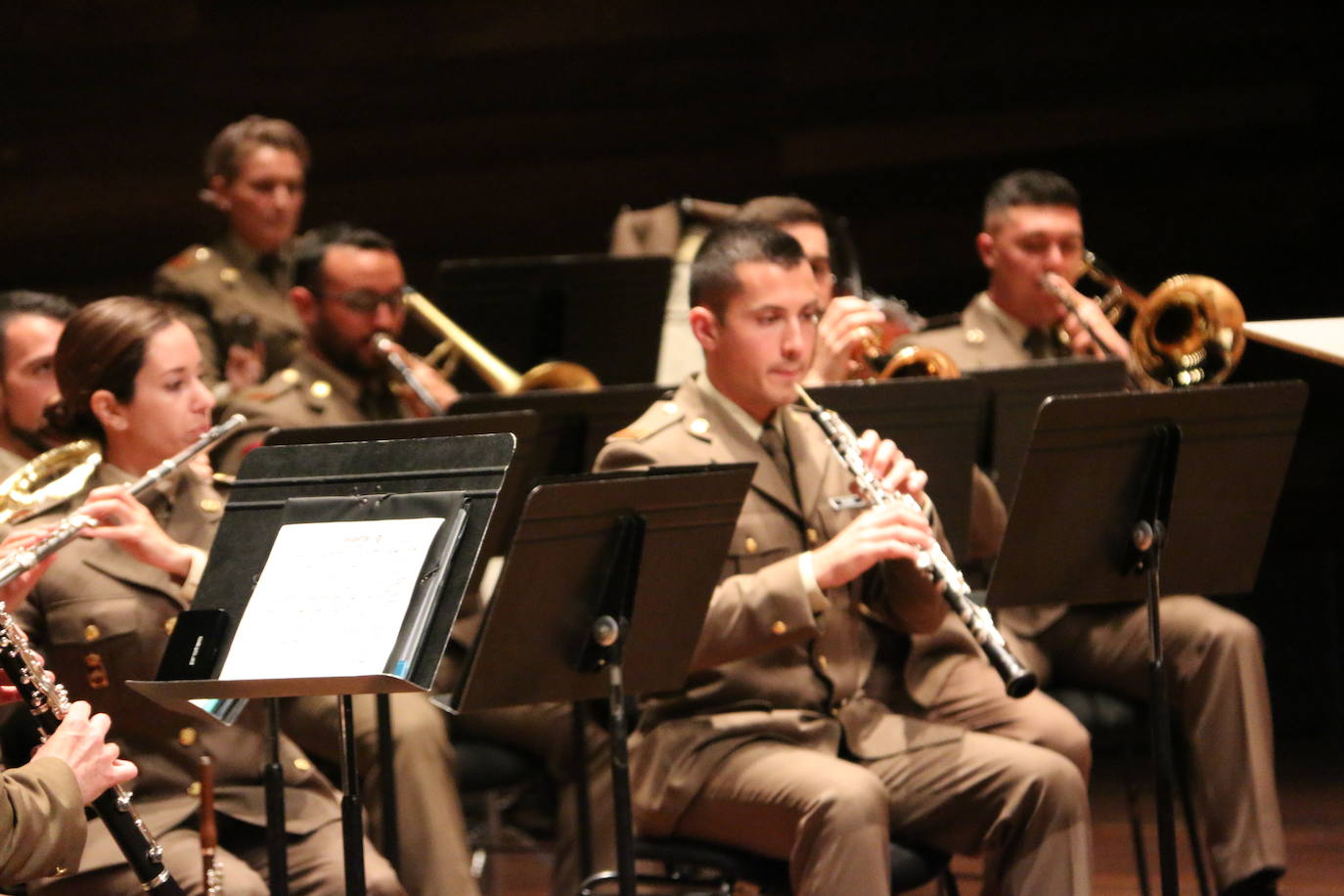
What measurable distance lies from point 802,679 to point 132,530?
1.17 metres

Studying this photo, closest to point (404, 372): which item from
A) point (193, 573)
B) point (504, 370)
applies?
point (504, 370)

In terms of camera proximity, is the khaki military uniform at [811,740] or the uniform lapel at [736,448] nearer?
the khaki military uniform at [811,740]

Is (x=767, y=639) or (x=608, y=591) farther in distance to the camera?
(x=767, y=639)

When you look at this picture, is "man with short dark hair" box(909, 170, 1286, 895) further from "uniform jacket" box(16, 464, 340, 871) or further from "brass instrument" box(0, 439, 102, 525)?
"brass instrument" box(0, 439, 102, 525)

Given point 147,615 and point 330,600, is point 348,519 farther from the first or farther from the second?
point 147,615

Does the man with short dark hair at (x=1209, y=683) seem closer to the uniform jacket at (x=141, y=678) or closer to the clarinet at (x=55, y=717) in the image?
the uniform jacket at (x=141, y=678)

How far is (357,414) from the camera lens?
454 cm

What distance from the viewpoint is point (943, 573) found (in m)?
2.99

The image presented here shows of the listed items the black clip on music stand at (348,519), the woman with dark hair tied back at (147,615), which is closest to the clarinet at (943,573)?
the black clip on music stand at (348,519)

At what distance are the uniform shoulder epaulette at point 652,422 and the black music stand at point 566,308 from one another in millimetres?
1068

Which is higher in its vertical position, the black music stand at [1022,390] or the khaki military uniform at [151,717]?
the black music stand at [1022,390]

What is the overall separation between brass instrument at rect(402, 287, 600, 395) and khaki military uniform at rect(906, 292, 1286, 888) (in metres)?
1.20

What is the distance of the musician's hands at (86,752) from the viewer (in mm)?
2385

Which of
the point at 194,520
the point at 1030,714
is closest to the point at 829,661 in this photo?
the point at 1030,714
